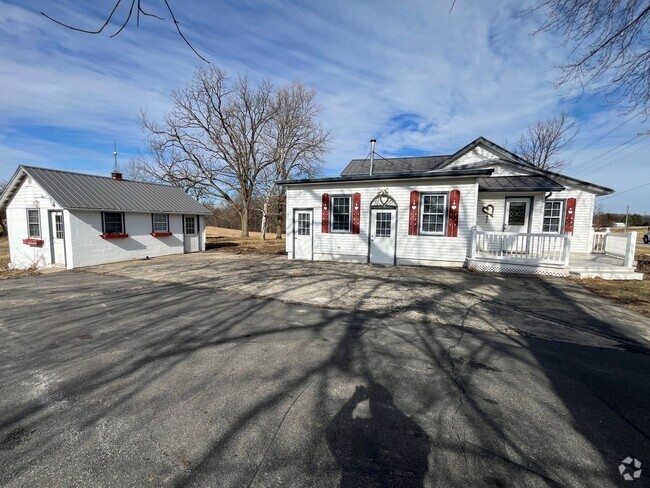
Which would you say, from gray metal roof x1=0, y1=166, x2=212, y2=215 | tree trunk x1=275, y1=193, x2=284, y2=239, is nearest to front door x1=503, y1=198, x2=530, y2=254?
gray metal roof x1=0, y1=166, x2=212, y2=215

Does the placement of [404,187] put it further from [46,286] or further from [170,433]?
[46,286]

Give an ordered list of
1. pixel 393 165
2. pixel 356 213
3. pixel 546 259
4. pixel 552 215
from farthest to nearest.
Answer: pixel 393 165
pixel 552 215
pixel 356 213
pixel 546 259

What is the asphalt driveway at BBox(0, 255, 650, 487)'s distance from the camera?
2002 mm

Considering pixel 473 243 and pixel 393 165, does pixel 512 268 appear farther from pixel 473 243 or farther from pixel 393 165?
pixel 393 165

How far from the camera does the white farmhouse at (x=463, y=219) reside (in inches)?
396

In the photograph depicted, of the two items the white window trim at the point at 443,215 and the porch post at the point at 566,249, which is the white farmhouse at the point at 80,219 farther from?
the porch post at the point at 566,249

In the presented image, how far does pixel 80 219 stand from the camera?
39.6ft

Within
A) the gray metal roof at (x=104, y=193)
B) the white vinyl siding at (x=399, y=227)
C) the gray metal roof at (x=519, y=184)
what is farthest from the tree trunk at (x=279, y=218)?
the gray metal roof at (x=519, y=184)

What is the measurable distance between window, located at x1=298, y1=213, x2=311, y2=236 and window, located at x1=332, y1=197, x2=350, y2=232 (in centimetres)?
116

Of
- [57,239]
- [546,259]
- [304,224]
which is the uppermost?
[304,224]

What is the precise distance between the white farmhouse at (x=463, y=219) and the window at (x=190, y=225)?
7.73m

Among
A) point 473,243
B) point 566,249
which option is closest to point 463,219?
point 473,243

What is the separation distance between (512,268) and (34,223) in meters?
19.7

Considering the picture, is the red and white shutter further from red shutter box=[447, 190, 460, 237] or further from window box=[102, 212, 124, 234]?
window box=[102, 212, 124, 234]
